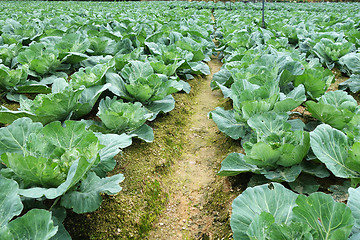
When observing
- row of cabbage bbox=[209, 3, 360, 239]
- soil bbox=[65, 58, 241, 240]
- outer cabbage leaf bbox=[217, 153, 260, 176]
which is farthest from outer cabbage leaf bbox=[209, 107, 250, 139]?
outer cabbage leaf bbox=[217, 153, 260, 176]

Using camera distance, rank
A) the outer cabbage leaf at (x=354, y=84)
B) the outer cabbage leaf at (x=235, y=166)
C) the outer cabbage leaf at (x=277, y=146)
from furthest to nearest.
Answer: the outer cabbage leaf at (x=354, y=84), the outer cabbage leaf at (x=235, y=166), the outer cabbage leaf at (x=277, y=146)

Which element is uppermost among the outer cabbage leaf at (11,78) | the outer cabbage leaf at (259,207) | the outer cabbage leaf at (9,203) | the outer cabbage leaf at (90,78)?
the outer cabbage leaf at (9,203)

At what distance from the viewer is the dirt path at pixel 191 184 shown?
2337 mm

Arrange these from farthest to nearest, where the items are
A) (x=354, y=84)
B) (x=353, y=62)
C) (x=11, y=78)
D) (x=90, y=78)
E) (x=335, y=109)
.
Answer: (x=353, y=62), (x=354, y=84), (x=11, y=78), (x=90, y=78), (x=335, y=109)

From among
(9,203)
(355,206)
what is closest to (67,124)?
(9,203)

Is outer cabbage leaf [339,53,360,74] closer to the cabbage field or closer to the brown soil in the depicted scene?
the cabbage field

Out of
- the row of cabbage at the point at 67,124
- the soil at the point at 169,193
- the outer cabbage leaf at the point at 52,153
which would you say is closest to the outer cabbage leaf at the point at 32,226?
the row of cabbage at the point at 67,124

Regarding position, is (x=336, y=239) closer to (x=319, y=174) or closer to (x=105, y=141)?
(x=319, y=174)

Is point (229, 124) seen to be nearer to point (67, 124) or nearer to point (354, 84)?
point (67, 124)

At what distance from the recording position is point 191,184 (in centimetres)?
287

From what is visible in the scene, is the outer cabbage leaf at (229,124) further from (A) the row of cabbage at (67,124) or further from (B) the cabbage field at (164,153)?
(A) the row of cabbage at (67,124)

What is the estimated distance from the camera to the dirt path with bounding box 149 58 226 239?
7.67ft

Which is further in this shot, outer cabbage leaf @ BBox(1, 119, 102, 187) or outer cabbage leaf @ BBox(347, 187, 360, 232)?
outer cabbage leaf @ BBox(1, 119, 102, 187)

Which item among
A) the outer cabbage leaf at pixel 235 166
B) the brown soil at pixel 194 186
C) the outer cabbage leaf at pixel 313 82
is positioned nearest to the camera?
the outer cabbage leaf at pixel 235 166
